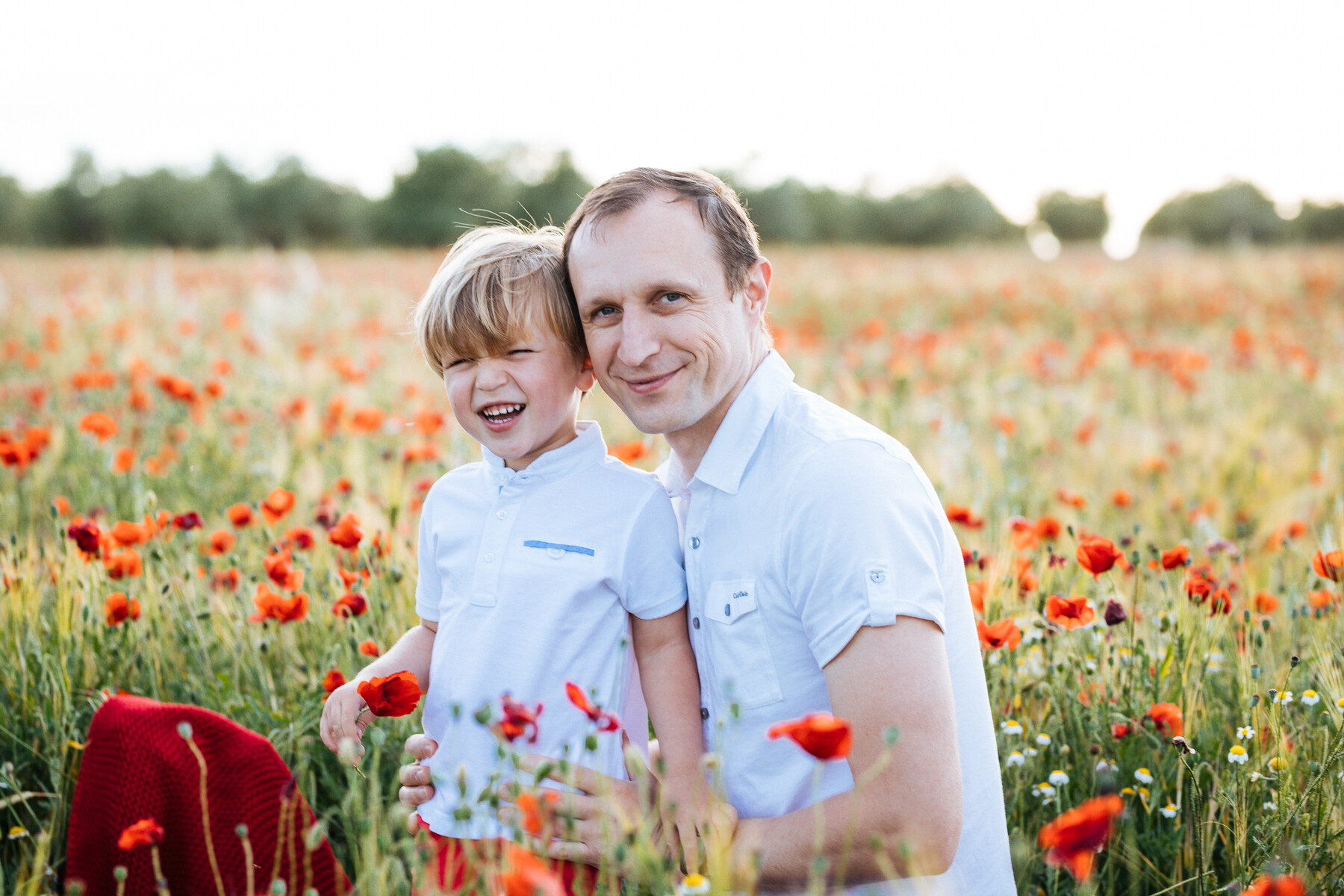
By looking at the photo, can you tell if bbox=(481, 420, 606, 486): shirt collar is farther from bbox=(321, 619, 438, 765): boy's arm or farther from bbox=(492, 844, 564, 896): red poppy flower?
bbox=(492, 844, 564, 896): red poppy flower

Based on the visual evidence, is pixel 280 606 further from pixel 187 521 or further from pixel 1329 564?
pixel 1329 564

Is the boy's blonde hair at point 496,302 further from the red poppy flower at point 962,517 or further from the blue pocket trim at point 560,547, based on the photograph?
the red poppy flower at point 962,517

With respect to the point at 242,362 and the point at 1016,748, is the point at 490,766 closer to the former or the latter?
the point at 1016,748

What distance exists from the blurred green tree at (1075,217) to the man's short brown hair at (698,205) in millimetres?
51794

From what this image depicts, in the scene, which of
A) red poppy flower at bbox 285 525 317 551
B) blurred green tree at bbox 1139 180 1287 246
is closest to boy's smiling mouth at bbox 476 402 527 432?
red poppy flower at bbox 285 525 317 551

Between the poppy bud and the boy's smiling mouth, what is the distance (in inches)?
48.9

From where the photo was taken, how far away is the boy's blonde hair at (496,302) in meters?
1.83

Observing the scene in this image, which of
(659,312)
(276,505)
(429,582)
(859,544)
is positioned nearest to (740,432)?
(659,312)

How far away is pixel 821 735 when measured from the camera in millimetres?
941

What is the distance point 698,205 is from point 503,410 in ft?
1.82

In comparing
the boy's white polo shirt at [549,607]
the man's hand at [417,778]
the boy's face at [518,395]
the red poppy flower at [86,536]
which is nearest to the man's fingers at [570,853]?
the boy's white polo shirt at [549,607]

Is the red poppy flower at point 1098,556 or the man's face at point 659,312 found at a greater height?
the man's face at point 659,312

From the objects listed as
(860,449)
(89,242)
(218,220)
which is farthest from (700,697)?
(89,242)

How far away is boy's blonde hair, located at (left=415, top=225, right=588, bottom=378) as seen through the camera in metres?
1.83
